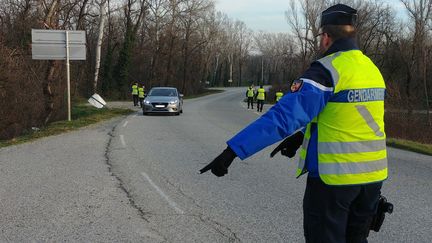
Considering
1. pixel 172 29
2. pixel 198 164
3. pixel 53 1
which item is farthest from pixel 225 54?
pixel 198 164

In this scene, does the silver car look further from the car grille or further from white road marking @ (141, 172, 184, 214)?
white road marking @ (141, 172, 184, 214)

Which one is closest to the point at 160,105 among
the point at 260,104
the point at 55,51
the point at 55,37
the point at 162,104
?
the point at 162,104

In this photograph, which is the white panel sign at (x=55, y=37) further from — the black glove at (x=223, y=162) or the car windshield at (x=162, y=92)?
the black glove at (x=223, y=162)

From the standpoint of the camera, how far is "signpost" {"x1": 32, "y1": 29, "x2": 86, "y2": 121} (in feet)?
59.6

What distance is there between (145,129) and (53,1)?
9006 mm

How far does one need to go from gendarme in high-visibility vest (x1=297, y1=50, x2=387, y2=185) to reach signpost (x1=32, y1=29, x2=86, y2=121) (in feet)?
56.5

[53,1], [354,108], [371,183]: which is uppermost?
[53,1]

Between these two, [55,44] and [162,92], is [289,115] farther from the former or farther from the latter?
[162,92]

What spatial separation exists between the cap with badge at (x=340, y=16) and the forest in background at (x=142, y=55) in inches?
656

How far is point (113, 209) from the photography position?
573 centimetres

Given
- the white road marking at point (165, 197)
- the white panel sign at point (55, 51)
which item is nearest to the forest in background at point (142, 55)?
the white panel sign at point (55, 51)

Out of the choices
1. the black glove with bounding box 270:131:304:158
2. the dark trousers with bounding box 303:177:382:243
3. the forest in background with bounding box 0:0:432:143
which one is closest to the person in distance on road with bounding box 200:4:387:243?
the dark trousers with bounding box 303:177:382:243

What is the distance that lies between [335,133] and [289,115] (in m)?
0.31

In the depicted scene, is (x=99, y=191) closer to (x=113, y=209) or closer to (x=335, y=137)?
(x=113, y=209)
